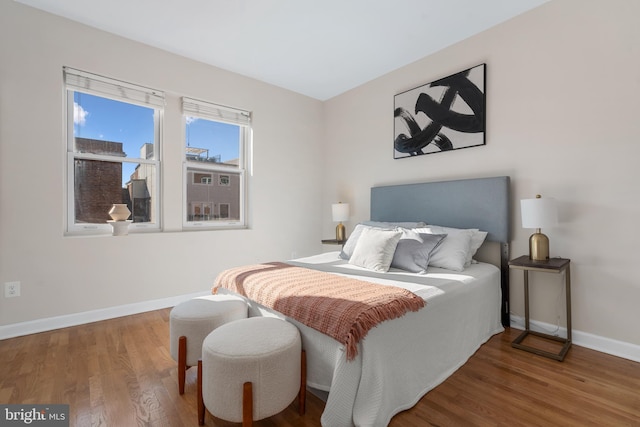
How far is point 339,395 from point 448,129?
2.72 meters

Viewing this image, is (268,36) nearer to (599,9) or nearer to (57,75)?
(57,75)

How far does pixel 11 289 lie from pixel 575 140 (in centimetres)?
473

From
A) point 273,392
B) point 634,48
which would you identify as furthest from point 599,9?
point 273,392

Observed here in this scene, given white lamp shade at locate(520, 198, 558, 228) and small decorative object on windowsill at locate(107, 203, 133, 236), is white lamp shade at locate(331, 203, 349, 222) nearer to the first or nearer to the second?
white lamp shade at locate(520, 198, 558, 228)

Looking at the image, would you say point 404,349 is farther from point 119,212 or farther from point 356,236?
point 119,212

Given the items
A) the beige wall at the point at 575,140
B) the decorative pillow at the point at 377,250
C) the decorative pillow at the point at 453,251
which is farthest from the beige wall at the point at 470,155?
the decorative pillow at the point at 377,250

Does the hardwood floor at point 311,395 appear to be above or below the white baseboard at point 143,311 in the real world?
below

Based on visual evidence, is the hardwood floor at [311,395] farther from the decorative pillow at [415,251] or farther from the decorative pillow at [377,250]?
the decorative pillow at [377,250]

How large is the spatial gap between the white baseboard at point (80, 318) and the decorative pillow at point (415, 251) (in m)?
2.42

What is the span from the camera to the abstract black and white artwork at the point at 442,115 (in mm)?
2869

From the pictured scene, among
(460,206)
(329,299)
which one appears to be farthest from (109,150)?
(460,206)

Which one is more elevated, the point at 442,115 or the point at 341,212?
the point at 442,115

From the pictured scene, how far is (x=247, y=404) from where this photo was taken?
1289mm

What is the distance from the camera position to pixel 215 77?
3.54 metres
